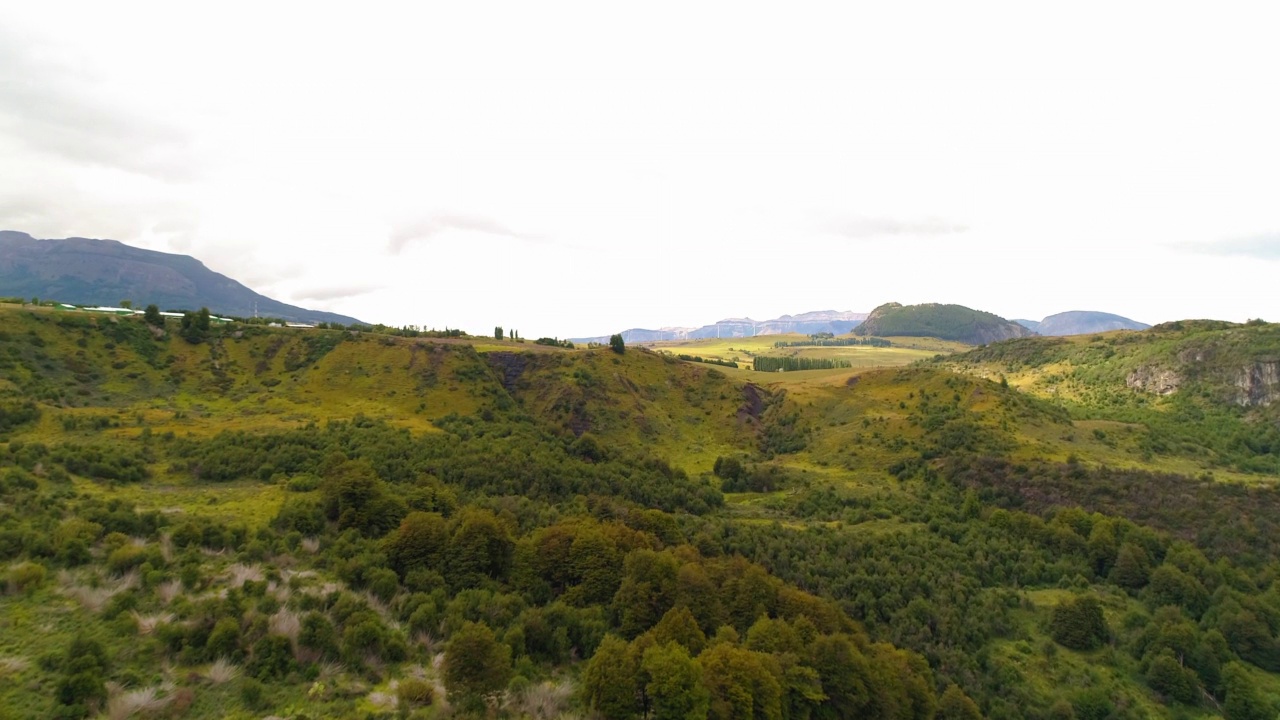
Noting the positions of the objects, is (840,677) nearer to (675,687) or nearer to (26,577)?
(675,687)

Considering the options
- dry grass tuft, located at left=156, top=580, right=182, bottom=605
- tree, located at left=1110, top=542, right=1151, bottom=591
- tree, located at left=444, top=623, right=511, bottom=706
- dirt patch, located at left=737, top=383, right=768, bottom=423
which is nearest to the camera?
tree, located at left=444, top=623, right=511, bottom=706

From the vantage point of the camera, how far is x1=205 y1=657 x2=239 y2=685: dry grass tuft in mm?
24891

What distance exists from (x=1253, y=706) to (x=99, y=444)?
11030 cm

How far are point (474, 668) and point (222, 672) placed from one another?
10966 mm

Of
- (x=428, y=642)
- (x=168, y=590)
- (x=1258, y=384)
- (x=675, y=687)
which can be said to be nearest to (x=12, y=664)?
(x=168, y=590)

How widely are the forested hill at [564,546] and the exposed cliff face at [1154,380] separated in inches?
572

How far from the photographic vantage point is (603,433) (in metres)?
109

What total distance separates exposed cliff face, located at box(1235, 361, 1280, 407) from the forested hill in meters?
6.83

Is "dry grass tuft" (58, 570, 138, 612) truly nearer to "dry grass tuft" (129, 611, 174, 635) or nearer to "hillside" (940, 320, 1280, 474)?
"dry grass tuft" (129, 611, 174, 635)

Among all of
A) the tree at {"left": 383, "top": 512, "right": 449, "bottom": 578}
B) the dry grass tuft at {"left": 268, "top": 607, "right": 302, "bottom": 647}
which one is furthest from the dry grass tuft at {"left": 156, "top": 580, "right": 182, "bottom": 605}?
the tree at {"left": 383, "top": 512, "right": 449, "bottom": 578}

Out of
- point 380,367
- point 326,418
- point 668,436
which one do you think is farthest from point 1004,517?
point 380,367

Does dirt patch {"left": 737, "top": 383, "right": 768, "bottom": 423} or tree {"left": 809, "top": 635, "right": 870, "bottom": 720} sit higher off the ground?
dirt patch {"left": 737, "top": 383, "right": 768, "bottom": 423}

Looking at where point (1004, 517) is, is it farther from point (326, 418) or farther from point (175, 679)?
point (326, 418)

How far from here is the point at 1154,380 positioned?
141500 mm
